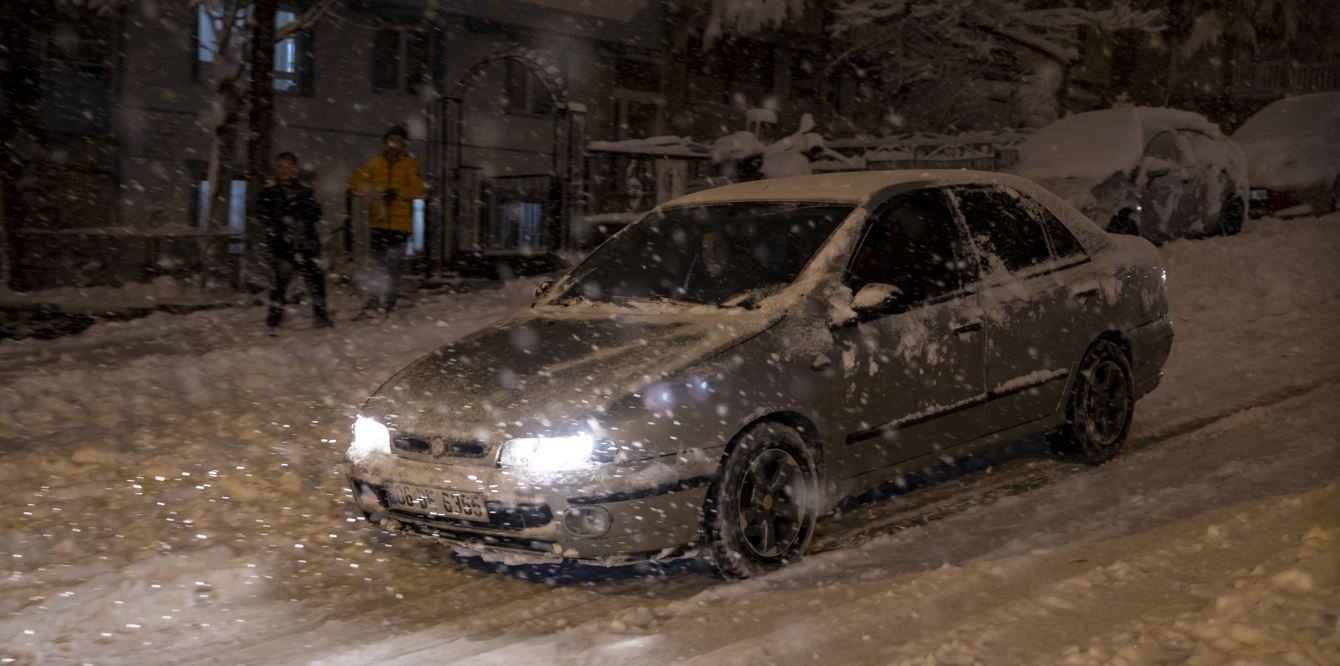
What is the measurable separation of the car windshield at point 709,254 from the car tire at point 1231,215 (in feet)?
39.6

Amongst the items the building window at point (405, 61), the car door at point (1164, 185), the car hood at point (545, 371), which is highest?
the building window at point (405, 61)

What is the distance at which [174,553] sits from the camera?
5.91 meters

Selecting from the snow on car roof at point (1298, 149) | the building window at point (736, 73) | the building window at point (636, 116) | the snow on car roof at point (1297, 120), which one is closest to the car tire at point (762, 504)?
the snow on car roof at point (1298, 149)

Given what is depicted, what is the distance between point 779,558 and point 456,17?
62.8 ft

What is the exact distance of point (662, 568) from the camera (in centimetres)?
577

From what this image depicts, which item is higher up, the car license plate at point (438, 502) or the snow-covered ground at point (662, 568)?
the car license plate at point (438, 502)

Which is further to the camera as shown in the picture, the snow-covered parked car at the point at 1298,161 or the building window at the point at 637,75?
the building window at the point at 637,75

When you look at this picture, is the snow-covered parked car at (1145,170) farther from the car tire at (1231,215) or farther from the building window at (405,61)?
the building window at (405,61)

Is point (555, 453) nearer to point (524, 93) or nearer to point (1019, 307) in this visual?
point (1019, 307)

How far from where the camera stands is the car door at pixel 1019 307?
6645mm

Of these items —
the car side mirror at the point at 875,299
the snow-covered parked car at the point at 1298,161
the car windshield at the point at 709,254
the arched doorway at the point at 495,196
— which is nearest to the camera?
the car side mirror at the point at 875,299

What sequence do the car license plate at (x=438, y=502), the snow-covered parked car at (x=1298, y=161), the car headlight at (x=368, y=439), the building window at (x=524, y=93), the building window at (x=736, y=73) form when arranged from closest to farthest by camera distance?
the car license plate at (x=438, y=502) → the car headlight at (x=368, y=439) → the snow-covered parked car at (x=1298, y=161) → the building window at (x=524, y=93) → the building window at (x=736, y=73)

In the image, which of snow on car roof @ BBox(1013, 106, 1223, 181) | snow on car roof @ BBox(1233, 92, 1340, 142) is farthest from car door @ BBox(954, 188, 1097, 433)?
snow on car roof @ BBox(1233, 92, 1340, 142)

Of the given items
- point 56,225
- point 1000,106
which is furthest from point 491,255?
point 1000,106
